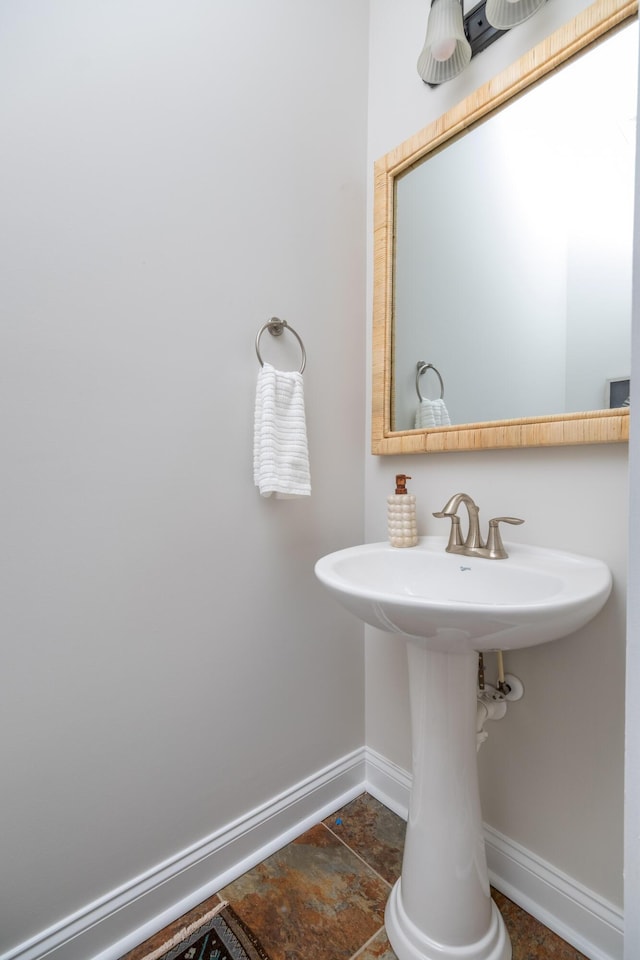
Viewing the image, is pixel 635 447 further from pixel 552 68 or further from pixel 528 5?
pixel 528 5

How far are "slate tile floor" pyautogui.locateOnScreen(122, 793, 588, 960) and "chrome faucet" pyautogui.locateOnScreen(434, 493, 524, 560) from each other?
0.80 m

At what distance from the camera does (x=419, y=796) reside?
0.92 meters

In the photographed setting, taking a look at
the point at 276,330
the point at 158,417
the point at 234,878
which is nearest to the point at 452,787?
the point at 234,878

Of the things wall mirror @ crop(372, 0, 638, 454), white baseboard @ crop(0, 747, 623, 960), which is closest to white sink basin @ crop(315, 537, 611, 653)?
wall mirror @ crop(372, 0, 638, 454)

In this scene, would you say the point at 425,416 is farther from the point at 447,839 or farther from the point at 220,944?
the point at 220,944

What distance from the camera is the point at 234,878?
3.48 ft

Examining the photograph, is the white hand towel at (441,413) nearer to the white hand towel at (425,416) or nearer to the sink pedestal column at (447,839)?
the white hand towel at (425,416)

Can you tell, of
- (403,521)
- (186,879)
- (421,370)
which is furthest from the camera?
(421,370)

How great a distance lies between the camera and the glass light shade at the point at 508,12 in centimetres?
93

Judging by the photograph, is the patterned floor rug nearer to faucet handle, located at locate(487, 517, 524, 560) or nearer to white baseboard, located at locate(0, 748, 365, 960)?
white baseboard, located at locate(0, 748, 365, 960)

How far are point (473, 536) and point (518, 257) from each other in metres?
0.67

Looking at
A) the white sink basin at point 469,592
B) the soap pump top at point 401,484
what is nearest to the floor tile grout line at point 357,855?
the white sink basin at point 469,592

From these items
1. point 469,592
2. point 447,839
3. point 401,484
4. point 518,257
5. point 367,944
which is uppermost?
point 518,257

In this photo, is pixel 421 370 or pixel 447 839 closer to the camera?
pixel 447 839
